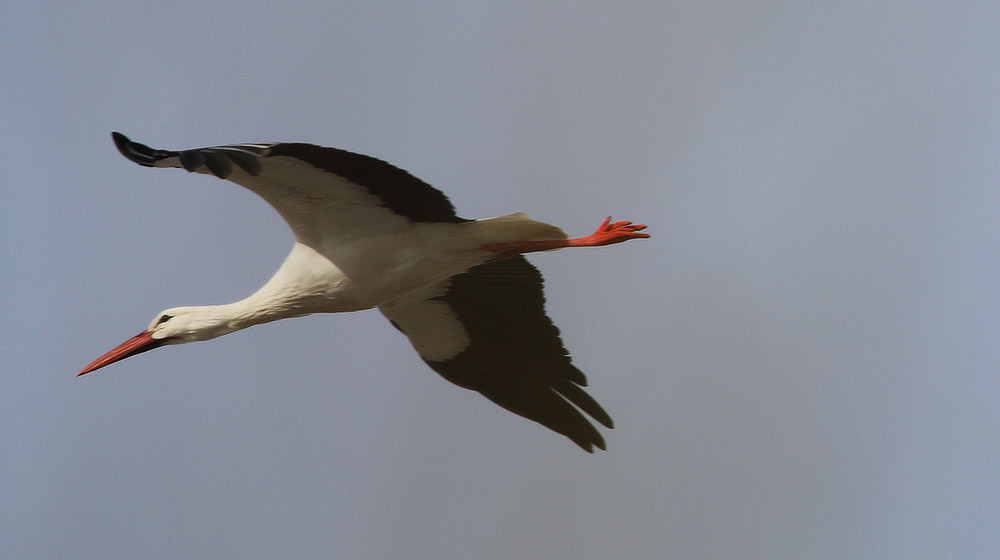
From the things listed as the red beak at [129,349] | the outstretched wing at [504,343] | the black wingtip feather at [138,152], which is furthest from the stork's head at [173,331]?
the black wingtip feather at [138,152]

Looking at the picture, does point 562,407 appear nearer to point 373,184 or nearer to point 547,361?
point 547,361

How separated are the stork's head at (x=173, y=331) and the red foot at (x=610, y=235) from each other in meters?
2.18

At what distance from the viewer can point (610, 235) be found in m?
6.16

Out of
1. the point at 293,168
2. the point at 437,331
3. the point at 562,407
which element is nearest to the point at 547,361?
the point at 562,407

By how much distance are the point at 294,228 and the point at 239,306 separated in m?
0.61

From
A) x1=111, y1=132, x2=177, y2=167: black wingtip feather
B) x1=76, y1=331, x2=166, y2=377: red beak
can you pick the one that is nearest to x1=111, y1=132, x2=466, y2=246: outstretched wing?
x1=111, y1=132, x2=177, y2=167: black wingtip feather

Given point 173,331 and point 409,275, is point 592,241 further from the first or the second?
point 173,331

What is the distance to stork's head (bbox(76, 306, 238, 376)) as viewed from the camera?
6.33 meters

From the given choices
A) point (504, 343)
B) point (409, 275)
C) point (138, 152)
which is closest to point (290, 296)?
point (409, 275)

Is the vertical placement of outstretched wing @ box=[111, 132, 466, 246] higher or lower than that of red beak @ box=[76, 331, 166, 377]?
higher

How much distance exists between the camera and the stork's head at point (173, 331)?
6332 mm

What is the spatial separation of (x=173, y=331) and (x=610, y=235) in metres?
2.82

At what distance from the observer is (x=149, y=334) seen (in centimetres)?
665

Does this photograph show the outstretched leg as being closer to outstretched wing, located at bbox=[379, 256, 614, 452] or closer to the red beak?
outstretched wing, located at bbox=[379, 256, 614, 452]
